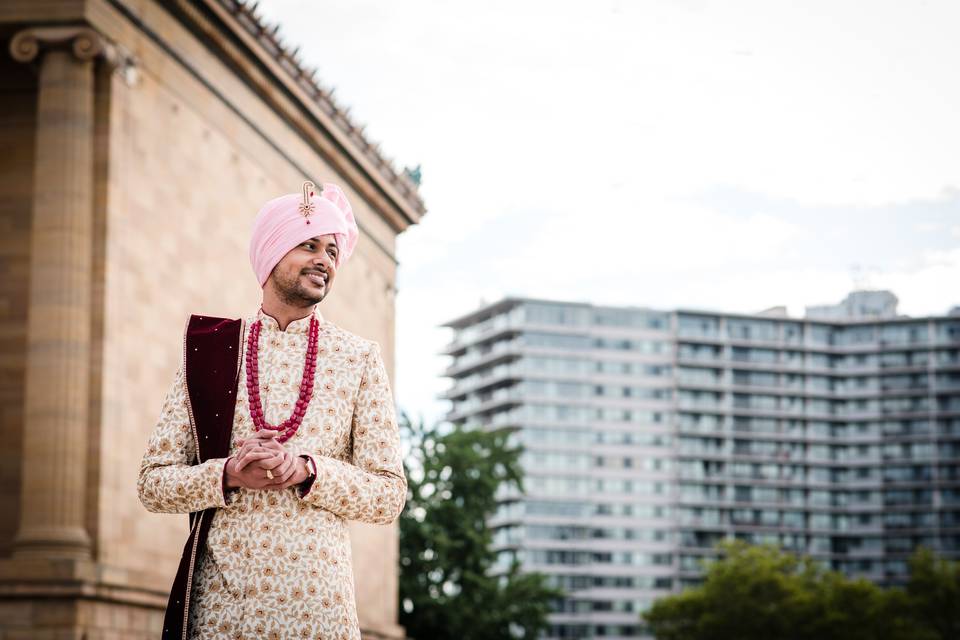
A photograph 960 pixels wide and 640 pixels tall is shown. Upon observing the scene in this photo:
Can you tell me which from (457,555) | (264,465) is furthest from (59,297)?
(457,555)

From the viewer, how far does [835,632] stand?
87.5 meters

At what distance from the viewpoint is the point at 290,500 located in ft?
18.0

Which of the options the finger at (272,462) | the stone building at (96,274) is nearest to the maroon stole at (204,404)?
the finger at (272,462)

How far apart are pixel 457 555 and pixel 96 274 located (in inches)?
1304

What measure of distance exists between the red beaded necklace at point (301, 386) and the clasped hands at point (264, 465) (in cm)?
27

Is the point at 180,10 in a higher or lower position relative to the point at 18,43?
higher

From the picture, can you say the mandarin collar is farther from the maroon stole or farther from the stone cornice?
the stone cornice

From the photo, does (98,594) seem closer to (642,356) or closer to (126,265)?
(126,265)

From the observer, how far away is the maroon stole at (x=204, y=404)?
5.44 meters

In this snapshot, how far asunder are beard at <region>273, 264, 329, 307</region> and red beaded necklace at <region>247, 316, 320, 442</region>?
109 mm

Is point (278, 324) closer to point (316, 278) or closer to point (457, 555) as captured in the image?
point (316, 278)

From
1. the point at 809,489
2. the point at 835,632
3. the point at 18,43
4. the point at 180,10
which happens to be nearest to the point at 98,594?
the point at 18,43

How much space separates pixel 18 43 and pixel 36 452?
7.46 m

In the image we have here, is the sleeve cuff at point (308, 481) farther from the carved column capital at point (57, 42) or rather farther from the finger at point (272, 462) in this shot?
the carved column capital at point (57, 42)
